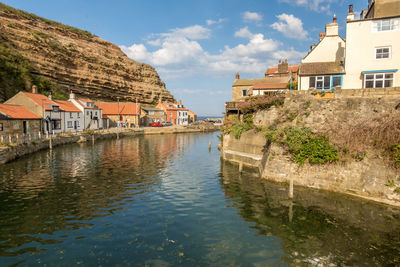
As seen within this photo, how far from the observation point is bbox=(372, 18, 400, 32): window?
25.6 m

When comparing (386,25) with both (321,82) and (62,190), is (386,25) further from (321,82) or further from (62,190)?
(62,190)

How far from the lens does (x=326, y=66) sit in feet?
101

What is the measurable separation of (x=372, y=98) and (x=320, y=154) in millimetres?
7505

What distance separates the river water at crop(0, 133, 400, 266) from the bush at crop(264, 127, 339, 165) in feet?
9.19

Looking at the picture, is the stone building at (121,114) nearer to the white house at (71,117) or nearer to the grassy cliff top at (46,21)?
the white house at (71,117)

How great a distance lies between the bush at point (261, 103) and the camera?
30.2m

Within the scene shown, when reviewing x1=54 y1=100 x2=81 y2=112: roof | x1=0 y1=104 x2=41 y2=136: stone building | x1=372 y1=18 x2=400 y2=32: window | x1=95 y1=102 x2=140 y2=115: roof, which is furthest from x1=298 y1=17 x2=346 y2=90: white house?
x1=95 y1=102 x2=140 y2=115: roof

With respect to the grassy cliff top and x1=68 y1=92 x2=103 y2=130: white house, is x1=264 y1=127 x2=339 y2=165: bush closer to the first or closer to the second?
x1=68 y1=92 x2=103 y2=130: white house

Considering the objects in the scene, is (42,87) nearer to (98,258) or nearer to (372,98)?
(98,258)

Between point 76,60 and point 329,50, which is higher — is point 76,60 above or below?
above

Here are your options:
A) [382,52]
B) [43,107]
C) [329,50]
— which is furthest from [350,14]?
[43,107]

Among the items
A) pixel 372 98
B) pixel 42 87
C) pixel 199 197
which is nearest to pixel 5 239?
pixel 199 197

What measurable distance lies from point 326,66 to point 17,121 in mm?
48736

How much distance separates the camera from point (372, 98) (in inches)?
833
